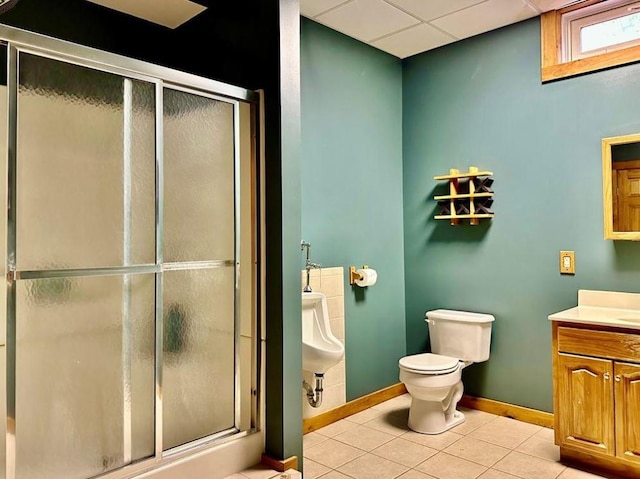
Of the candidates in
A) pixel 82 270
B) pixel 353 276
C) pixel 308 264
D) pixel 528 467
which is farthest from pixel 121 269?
pixel 528 467

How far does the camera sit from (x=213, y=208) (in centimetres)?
205

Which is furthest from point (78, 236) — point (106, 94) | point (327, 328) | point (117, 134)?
point (327, 328)

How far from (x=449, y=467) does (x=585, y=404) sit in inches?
30.7

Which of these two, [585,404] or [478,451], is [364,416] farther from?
[585,404]

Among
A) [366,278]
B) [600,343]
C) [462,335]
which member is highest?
[366,278]

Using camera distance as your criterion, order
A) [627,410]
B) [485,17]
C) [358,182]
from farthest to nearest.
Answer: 1. [358,182]
2. [485,17]
3. [627,410]

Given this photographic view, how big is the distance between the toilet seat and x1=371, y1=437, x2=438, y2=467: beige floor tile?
0.42 m

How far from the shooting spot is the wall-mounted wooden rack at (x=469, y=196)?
3328mm

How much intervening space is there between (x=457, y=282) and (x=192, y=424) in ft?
7.34

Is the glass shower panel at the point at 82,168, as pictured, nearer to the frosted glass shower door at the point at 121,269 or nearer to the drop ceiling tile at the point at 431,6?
the frosted glass shower door at the point at 121,269

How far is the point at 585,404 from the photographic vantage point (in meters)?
2.52

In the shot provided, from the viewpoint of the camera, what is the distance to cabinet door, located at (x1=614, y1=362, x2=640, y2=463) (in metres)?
2.36

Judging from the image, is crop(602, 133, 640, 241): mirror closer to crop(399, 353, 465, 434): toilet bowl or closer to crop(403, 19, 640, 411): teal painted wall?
crop(403, 19, 640, 411): teal painted wall

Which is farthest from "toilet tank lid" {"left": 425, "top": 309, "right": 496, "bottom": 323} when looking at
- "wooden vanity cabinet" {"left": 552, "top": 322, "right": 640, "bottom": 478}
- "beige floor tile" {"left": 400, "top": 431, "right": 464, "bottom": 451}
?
"beige floor tile" {"left": 400, "top": 431, "right": 464, "bottom": 451}
